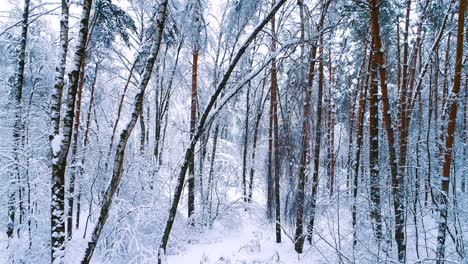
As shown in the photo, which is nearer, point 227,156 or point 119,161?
point 119,161

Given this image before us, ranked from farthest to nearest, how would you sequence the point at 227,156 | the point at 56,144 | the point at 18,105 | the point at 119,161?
the point at 227,156 → the point at 18,105 → the point at 56,144 → the point at 119,161

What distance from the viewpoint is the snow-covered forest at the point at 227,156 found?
178 inches

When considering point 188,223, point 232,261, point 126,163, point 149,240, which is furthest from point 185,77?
point 232,261

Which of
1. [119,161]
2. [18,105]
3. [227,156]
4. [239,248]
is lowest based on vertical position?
[239,248]

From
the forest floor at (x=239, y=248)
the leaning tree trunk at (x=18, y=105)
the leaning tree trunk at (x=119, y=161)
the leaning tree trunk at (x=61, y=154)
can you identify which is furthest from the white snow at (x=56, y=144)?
the forest floor at (x=239, y=248)

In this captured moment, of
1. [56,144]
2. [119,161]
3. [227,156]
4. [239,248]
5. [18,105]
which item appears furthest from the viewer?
[227,156]

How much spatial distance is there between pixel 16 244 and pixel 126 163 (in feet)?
14.4

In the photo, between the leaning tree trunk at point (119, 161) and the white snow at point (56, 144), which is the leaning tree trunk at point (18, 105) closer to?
the white snow at point (56, 144)

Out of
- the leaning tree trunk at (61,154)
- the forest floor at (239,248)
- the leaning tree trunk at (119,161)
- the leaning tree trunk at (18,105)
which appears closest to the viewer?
the leaning tree trunk at (119,161)

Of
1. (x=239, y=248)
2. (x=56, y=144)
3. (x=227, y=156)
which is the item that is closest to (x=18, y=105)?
(x=56, y=144)

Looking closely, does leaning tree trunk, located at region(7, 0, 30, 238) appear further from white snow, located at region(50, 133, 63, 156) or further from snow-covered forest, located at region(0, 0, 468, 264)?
white snow, located at region(50, 133, 63, 156)

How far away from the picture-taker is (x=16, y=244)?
8.12 meters

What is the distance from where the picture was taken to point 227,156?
57.4 ft

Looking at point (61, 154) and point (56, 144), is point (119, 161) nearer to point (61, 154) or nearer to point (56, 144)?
point (61, 154)
